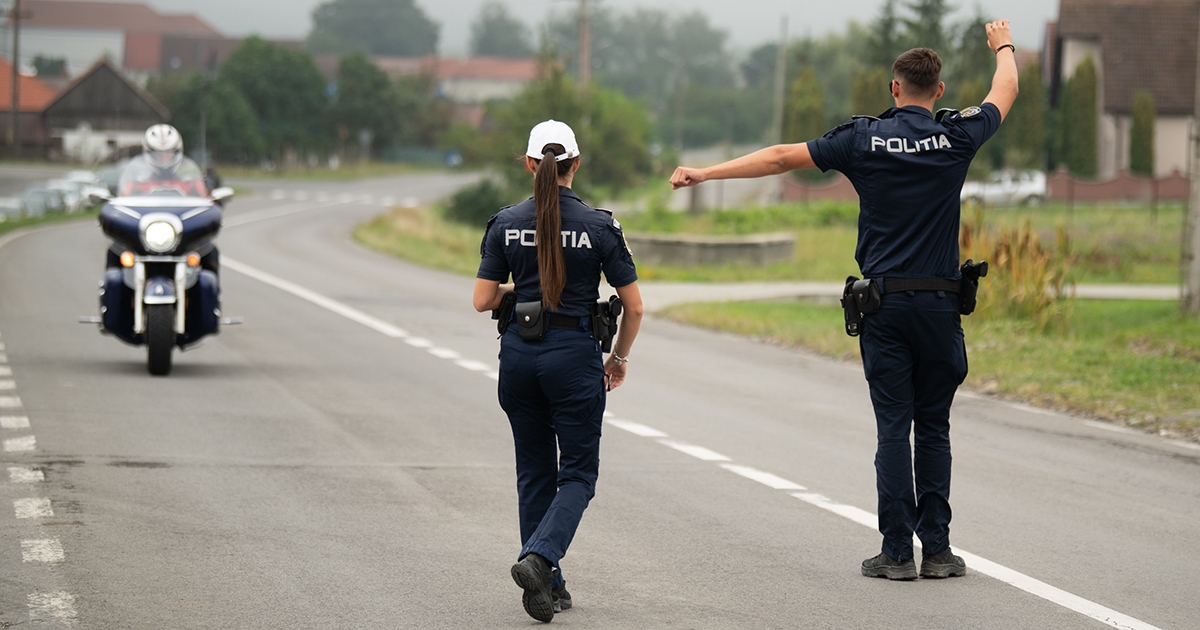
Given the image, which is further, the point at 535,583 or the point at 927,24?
the point at 927,24

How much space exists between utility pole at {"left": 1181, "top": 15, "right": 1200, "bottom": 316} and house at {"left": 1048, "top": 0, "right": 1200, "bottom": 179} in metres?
44.4

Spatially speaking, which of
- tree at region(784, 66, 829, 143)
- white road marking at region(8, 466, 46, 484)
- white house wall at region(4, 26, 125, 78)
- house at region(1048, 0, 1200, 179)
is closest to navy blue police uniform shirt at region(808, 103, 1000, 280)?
white road marking at region(8, 466, 46, 484)

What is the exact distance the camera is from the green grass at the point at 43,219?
1455 inches

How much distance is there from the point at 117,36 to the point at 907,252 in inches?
7378

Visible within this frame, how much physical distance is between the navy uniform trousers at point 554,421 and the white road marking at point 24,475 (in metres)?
3.34

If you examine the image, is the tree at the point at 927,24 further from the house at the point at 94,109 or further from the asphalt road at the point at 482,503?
the asphalt road at the point at 482,503

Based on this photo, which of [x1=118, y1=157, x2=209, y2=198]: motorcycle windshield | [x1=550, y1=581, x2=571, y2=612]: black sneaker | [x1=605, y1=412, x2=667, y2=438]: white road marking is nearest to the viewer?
[x1=550, y1=581, x2=571, y2=612]: black sneaker

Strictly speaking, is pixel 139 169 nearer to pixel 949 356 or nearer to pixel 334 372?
pixel 334 372

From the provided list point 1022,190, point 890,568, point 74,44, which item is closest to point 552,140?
point 890,568

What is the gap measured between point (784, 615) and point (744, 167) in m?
1.81

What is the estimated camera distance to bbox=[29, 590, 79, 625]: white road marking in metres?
5.34

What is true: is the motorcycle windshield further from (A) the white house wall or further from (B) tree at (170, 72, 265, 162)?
(A) the white house wall

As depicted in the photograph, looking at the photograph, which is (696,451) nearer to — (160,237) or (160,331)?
(160,331)

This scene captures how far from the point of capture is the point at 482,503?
7.73 meters
